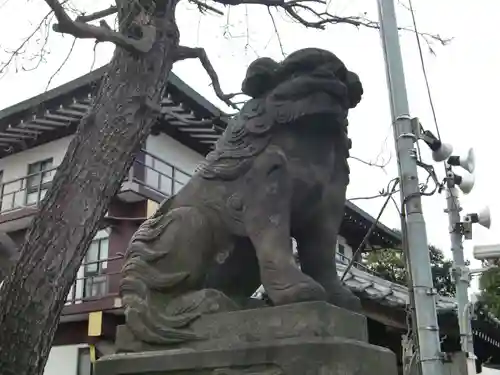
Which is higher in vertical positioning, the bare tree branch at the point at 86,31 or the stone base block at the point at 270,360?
the bare tree branch at the point at 86,31

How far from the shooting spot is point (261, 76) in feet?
9.67

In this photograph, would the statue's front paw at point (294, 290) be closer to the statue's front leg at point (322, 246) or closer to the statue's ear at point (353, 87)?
the statue's front leg at point (322, 246)

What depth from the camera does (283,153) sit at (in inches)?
110

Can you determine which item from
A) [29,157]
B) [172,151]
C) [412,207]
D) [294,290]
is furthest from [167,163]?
[294,290]

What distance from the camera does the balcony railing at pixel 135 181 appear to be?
13.9 metres

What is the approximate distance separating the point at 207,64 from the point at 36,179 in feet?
34.8

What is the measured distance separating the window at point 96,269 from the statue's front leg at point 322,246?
35.1 feet

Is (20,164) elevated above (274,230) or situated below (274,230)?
above

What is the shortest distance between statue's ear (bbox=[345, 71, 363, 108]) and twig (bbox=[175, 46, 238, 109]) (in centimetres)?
255

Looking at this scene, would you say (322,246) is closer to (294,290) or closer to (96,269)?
(294,290)

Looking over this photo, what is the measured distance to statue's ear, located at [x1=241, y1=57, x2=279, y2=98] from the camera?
2943 millimetres

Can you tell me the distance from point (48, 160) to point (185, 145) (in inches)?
130

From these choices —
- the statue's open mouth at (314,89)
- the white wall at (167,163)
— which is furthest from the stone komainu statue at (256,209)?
the white wall at (167,163)

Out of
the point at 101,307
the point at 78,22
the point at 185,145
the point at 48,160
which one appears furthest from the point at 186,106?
the point at 78,22
